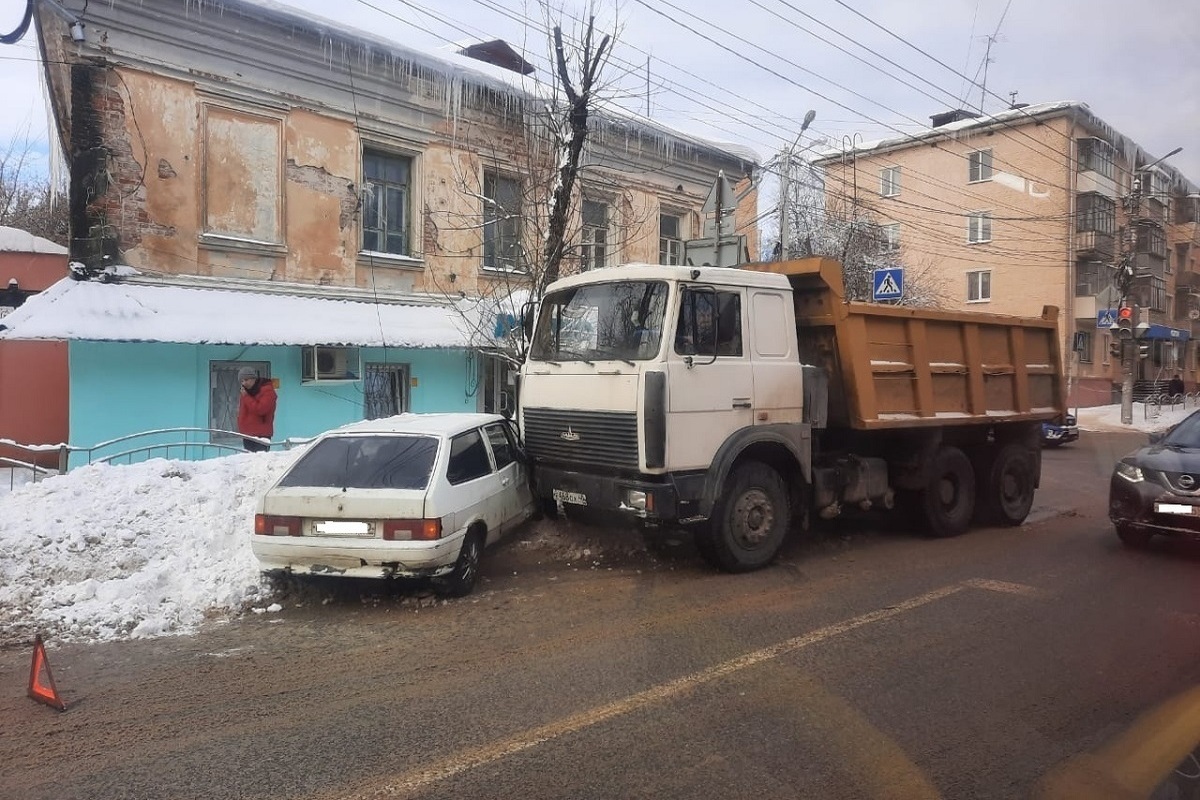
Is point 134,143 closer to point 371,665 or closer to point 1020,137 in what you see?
point 371,665

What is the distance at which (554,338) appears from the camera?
7.78 metres

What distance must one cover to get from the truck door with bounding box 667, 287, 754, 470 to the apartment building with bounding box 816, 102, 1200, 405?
90.4 ft

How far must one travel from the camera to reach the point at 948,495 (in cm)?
948

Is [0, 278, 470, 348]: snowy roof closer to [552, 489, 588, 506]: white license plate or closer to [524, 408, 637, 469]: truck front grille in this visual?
[524, 408, 637, 469]: truck front grille

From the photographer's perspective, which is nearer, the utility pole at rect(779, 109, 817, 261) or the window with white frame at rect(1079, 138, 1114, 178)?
the utility pole at rect(779, 109, 817, 261)

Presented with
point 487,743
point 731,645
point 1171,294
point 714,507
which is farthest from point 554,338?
point 1171,294

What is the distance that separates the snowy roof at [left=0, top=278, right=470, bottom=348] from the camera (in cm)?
1089

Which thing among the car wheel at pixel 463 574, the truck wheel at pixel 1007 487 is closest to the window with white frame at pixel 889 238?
the truck wheel at pixel 1007 487

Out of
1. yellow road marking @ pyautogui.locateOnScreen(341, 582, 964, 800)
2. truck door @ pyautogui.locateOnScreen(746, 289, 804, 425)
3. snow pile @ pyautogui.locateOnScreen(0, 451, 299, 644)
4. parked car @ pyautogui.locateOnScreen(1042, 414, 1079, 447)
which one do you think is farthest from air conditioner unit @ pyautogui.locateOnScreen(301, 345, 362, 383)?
parked car @ pyautogui.locateOnScreen(1042, 414, 1079, 447)

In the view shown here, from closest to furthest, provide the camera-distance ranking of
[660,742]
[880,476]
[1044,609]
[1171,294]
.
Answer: [660,742], [1044,609], [880,476], [1171,294]

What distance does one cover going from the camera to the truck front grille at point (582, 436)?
6.86 m

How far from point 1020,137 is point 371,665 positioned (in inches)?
1533

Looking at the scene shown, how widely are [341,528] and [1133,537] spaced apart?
788cm

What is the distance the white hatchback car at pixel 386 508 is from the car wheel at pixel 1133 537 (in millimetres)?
6434
